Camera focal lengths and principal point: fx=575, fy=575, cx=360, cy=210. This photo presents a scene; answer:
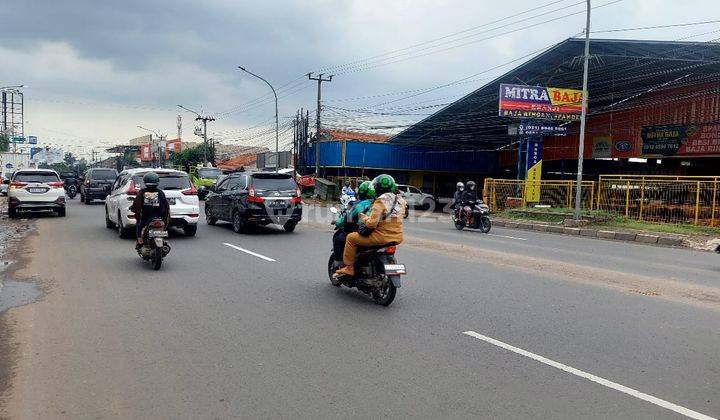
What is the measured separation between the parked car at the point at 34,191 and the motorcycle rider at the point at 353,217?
1519 centimetres

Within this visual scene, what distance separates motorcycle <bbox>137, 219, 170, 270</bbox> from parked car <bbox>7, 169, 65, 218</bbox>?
38.6 ft

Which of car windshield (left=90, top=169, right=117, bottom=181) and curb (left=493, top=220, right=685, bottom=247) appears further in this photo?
car windshield (left=90, top=169, right=117, bottom=181)

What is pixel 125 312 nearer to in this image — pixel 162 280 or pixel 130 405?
pixel 162 280

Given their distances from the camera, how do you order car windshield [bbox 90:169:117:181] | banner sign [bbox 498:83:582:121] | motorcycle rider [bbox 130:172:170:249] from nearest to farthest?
motorcycle rider [bbox 130:172:170:249], banner sign [bbox 498:83:582:121], car windshield [bbox 90:169:117:181]

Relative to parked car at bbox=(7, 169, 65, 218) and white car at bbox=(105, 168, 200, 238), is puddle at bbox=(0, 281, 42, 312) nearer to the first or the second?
white car at bbox=(105, 168, 200, 238)

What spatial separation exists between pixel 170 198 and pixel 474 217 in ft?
31.2

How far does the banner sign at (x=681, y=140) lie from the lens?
2642 cm

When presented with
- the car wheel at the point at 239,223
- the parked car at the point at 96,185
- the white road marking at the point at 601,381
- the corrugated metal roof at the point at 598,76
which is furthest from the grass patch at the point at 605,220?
the parked car at the point at 96,185

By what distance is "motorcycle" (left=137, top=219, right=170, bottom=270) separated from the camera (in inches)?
372

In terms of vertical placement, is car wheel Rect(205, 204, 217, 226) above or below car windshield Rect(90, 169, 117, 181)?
below

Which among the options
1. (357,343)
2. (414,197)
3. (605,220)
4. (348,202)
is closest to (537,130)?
(605,220)

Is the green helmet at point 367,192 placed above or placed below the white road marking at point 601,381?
above

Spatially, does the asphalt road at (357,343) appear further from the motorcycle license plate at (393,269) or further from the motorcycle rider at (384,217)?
the motorcycle rider at (384,217)

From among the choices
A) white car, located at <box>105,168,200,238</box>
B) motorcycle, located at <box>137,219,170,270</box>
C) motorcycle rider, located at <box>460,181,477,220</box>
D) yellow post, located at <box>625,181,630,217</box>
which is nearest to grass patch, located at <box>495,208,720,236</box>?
yellow post, located at <box>625,181,630,217</box>
